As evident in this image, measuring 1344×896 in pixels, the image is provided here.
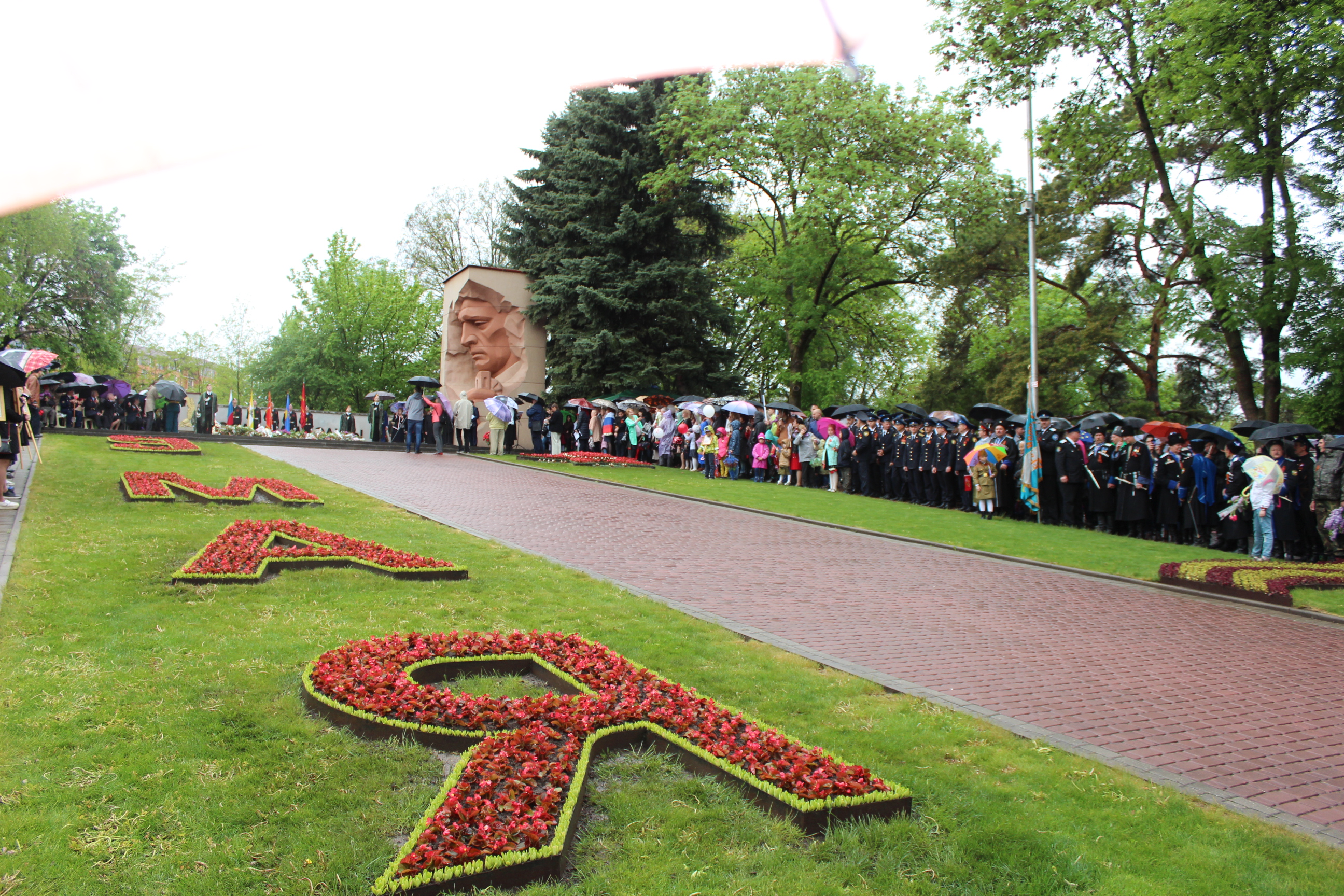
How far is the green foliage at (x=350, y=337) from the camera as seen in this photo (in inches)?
2175

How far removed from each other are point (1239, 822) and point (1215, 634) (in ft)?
16.0

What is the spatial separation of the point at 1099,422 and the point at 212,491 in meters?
16.8

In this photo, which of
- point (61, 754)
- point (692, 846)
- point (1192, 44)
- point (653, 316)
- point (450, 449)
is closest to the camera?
point (692, 846)

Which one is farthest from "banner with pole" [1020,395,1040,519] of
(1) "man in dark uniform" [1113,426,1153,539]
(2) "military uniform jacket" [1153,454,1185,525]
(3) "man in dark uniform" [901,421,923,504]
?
(3) "man in dark uniform" [901,421,923,504]

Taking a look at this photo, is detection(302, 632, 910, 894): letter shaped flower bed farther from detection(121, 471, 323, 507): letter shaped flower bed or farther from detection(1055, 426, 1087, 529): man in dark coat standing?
detection(1055, 426, 1087, 529): man in dark coat standing

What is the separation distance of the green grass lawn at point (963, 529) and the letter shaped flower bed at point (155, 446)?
941cm

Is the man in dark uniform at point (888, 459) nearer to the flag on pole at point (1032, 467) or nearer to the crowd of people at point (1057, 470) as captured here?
the crowd of people at point (1057, 470)

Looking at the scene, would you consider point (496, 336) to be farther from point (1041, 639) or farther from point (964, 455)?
point (1041, 639)

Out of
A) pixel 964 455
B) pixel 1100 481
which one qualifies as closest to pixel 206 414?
pixel 964 455

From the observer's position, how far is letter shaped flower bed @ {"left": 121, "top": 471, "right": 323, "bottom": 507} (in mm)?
12398

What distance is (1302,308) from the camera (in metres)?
19.6

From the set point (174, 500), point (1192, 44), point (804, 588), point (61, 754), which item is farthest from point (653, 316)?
point (61, 754)

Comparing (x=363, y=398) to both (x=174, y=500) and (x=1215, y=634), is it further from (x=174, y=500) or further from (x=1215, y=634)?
(x=1215, y=634)

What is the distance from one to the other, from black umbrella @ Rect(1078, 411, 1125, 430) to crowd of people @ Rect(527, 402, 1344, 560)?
0.15m
